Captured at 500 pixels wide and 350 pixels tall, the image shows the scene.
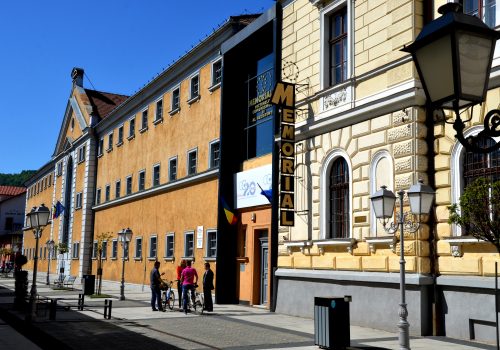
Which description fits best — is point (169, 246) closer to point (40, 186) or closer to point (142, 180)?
point (142, 180)

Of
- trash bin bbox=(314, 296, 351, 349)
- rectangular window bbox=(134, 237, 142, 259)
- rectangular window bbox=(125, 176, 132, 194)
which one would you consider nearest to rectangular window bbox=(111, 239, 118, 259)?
rectangular window bbox=(125, 176, 132, 194)

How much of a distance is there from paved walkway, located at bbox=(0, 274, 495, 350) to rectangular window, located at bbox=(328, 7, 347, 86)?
7.36 meters

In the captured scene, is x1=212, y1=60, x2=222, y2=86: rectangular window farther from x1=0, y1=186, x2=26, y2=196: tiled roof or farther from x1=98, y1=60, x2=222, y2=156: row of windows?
x1=0, y1=186, x2=26, y2=196: tiled roof

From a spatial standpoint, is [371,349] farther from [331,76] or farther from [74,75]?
[74,75]

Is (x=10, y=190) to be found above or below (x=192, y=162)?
above

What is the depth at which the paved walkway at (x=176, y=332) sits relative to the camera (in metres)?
12.6

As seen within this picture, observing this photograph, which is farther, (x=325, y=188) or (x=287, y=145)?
(x=287, y=145)

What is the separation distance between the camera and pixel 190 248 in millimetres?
27203

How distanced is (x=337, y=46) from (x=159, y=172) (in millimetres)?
16490

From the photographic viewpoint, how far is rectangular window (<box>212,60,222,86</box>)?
2608cm

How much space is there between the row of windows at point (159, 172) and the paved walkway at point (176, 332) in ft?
25.6

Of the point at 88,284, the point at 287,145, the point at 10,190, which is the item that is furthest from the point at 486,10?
the point at 10,190

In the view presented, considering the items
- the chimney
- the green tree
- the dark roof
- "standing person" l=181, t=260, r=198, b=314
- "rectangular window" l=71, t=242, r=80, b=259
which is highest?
the chimney

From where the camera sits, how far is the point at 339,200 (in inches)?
690
